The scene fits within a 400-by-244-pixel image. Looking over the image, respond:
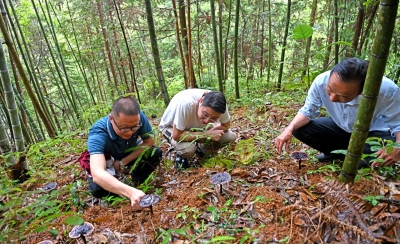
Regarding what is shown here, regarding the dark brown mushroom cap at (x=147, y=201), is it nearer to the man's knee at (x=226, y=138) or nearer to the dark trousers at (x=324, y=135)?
the man's knee at (x=226, y=138)

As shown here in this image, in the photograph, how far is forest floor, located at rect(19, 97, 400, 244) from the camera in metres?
1.70

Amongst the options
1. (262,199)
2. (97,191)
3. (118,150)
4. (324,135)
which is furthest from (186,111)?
(324,135)

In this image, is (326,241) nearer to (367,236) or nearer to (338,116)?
(367,236)

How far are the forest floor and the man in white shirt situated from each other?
379 millimetres

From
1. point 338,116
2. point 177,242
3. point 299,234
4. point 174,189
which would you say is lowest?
point 174,189

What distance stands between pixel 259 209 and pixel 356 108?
1564 millimetres

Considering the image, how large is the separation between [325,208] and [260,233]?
519 millimetres

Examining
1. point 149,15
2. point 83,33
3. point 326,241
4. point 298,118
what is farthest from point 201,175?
point 83,33

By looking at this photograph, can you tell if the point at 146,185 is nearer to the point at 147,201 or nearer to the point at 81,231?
the point at 147,201

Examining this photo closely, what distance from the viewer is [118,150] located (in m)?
3.23

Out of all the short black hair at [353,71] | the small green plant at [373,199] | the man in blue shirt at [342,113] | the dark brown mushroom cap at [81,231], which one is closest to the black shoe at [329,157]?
the man in blue shirt at [342,113]

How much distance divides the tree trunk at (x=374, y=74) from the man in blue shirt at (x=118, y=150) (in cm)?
173

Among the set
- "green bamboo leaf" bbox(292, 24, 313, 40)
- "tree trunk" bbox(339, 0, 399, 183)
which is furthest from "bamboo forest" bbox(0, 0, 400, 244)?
"green bamboo leaf" bbox(292, 24, 313, 40)

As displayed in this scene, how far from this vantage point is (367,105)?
1527 mm
